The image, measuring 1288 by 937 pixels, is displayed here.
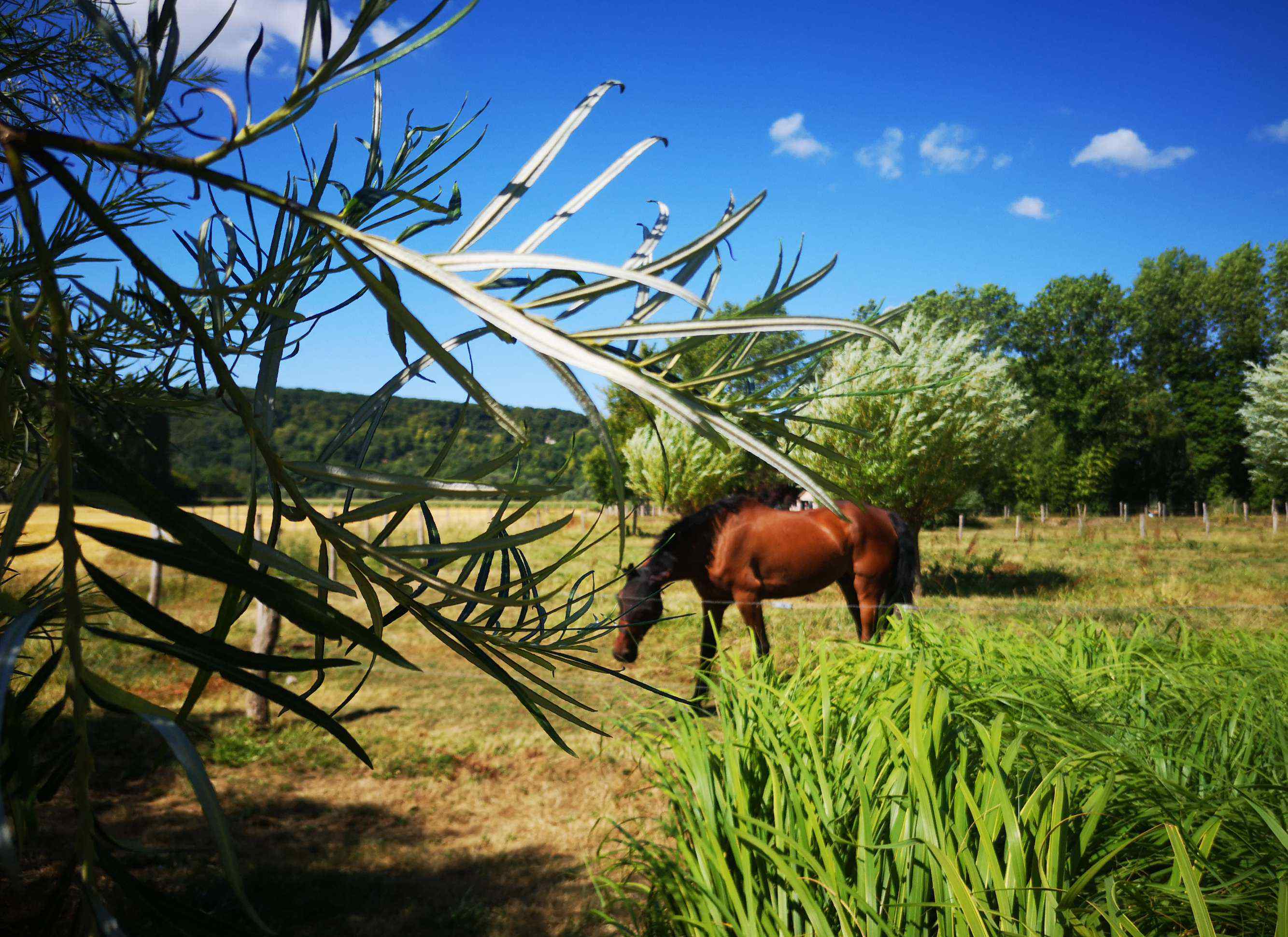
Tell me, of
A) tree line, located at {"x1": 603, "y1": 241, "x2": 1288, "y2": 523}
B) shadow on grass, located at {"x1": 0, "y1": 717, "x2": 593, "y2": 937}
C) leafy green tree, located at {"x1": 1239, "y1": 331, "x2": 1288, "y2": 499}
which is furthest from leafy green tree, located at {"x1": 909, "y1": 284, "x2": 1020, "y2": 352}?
shadow on grass, located at {"x1": 0, "y1": 717, "x2": 593, "y2": 937}

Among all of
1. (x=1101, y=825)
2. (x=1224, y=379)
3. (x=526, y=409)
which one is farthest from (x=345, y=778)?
(x=1224, y=379)

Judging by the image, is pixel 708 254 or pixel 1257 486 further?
pixel 1257 486

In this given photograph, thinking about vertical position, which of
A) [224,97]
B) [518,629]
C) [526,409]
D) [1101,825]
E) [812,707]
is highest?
[224,97]

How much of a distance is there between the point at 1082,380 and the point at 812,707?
26.4 metres

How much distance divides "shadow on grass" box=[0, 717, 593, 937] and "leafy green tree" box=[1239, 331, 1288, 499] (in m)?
13.2

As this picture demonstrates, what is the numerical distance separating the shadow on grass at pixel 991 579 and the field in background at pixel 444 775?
25 mm

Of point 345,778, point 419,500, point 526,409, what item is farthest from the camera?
point 345,778

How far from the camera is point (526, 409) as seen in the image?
0.69m

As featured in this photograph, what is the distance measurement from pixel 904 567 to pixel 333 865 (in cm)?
326

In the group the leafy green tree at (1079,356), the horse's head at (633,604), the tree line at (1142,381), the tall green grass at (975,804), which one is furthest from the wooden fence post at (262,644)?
the leafy green tree at (1079,356)

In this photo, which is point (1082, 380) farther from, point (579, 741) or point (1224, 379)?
point (579, 741)

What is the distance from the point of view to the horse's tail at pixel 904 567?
4203 millimetres

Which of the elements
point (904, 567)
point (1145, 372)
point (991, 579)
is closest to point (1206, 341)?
point (1145, 372)

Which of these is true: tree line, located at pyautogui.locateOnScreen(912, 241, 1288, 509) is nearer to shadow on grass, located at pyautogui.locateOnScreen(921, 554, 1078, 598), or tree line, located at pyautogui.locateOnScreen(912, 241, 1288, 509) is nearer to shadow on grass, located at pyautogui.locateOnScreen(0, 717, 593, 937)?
shadow on grass, located at pyautogui.locateOnScreen(921, 554, 1078, 598)
